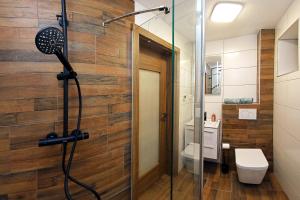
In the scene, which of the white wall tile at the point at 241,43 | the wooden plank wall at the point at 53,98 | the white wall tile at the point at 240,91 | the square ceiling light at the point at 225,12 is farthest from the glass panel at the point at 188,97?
the white wall tile at the point at 241,43

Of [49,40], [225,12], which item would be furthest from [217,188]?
[49,40]

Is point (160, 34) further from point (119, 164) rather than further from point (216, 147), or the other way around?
point (216, 147)

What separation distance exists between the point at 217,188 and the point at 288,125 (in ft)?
3.62

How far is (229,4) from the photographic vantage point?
1.77 m

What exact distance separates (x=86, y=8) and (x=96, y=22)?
0.35 feet

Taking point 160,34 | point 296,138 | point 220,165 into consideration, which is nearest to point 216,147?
point 220,165

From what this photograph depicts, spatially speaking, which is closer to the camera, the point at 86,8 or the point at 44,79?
the point at 44,79

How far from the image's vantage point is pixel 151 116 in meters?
1.88

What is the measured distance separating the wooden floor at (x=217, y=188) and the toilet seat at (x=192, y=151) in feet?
0.42

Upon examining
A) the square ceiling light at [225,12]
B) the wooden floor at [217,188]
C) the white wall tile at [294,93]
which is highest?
the square ceiling light at [225,12]

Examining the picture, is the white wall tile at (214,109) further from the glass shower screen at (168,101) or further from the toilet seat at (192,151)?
the toilet seat at (192,151)

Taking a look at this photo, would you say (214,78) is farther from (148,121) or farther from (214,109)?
(148,121)

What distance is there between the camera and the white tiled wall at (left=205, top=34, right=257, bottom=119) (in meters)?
2.69

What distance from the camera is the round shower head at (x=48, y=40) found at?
32.2 inches
